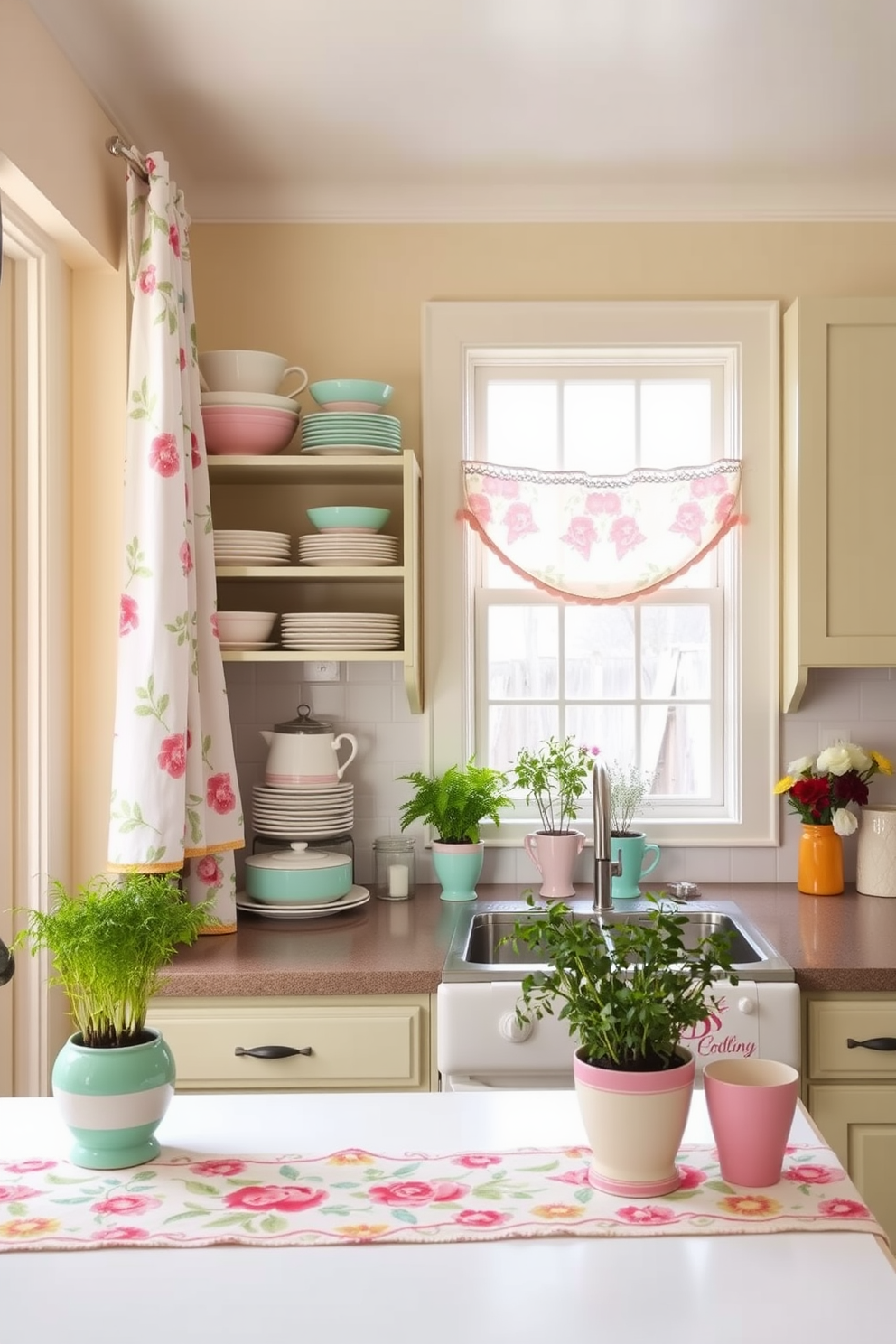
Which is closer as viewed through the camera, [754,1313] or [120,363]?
[754,1313]

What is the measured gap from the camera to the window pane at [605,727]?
3.19 metres

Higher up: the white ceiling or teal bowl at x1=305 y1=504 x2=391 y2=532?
the white ceiling

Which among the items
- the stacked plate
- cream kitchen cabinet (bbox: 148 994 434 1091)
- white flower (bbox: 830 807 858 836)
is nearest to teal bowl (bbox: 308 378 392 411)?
the stacked plate

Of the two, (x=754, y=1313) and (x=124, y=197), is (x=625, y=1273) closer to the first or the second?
(x=754, y=1313)

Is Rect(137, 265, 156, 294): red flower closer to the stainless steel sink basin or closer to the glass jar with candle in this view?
the glass jar with candle

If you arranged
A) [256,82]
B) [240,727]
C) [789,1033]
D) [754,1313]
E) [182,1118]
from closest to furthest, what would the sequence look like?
[754,1313]
[182,1118]
[789,1033]
[256,82]
[240,727]

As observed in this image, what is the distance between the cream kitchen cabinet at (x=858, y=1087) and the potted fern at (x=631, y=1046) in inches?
45.2

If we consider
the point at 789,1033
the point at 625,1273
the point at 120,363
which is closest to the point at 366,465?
the point at 120,363

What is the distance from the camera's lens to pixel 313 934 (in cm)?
262

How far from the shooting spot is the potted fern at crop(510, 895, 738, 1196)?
1.26 m

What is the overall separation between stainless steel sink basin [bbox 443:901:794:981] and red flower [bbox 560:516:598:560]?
894 millimetres

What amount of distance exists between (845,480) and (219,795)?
1602 mm

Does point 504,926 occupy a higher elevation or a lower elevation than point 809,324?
lower

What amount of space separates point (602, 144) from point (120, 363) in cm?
122
